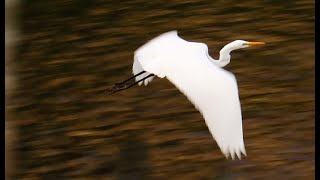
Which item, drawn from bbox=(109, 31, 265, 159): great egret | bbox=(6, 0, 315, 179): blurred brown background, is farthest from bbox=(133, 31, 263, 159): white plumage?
bbox=(6, 0, 315, 179): blurred brown background

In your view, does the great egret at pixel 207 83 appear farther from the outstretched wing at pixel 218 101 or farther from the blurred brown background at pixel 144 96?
the blurred brown background at pixel 144 96

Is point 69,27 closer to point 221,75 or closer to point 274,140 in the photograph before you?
point 274,140

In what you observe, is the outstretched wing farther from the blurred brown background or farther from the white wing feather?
the blurred brown background

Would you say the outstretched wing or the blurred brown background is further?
the blurred brown background

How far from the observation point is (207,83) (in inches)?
106

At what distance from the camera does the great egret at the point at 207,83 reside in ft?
8.73

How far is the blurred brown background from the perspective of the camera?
3887 millimetres

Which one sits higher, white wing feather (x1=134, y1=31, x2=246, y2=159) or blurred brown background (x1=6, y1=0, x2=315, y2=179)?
white wing feather (x1=134, y1=31, x2=246, y2=159)

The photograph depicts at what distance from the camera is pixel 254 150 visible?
3859 millimetres

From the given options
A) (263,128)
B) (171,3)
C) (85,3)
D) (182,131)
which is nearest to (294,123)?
(263,128)

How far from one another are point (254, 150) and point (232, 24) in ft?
3.12

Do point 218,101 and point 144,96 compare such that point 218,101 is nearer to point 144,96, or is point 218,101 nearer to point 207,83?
point 207,83

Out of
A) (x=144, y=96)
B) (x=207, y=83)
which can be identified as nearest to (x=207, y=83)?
(x=207, y=83)

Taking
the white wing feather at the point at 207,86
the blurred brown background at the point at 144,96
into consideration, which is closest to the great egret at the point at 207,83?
the white wing feather at the point at 207,86
